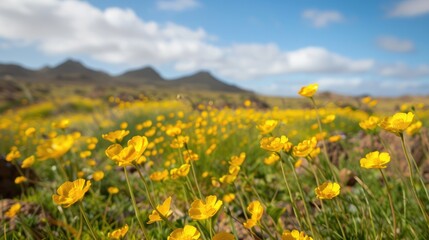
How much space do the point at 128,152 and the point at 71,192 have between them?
0.28 m

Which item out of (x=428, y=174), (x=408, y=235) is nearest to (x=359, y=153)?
(x=428, y=174)

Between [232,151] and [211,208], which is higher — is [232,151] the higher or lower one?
the lower one

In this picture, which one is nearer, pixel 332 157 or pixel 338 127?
pixel 332 157

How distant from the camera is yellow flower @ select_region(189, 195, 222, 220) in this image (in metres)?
1.28

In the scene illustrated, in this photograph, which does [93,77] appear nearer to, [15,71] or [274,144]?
[15,71]

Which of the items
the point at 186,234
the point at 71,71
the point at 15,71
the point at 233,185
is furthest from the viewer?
the point at 71,71

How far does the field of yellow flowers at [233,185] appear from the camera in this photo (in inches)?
57.2

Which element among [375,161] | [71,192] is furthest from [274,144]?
[71,192]

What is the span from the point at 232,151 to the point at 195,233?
3.32 m

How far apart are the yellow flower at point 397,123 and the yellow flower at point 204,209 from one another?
31.3 inches

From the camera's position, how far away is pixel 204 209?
1.33 metres

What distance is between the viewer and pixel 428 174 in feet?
12.8

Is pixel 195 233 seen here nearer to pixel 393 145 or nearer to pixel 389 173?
pixel 389 173

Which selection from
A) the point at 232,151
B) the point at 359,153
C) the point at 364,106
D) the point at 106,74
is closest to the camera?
the point at 359,153
